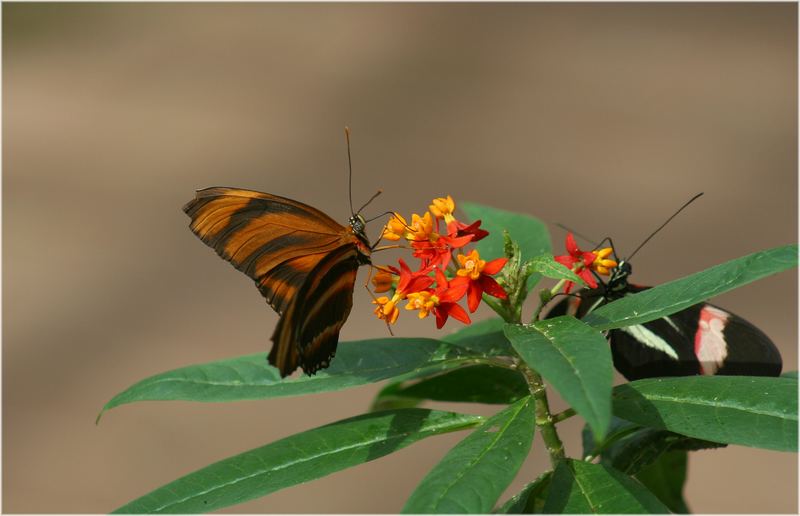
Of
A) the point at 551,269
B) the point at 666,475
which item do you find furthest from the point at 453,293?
the point at 666,475

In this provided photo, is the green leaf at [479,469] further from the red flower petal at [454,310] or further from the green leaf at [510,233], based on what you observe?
the green leaf at [510,233]

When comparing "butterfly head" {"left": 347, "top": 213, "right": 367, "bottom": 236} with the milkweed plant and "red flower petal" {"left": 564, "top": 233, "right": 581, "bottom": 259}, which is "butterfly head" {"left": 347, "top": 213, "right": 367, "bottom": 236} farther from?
"red flower petal" {"left": 564, "top": 233, "right": 581, "bottom": 259}

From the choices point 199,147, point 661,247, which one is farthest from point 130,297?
point 661,247

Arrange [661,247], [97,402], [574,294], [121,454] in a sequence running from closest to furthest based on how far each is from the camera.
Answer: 1. [574,294]
2. [121,454]
3. [97,402]
4. [661,247]

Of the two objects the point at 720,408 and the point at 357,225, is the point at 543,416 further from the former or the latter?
the point at 357,225

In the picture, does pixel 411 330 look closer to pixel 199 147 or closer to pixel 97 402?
pixel 97 402

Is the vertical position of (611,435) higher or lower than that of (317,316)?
lower

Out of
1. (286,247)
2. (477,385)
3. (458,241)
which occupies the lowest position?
(477,385)
